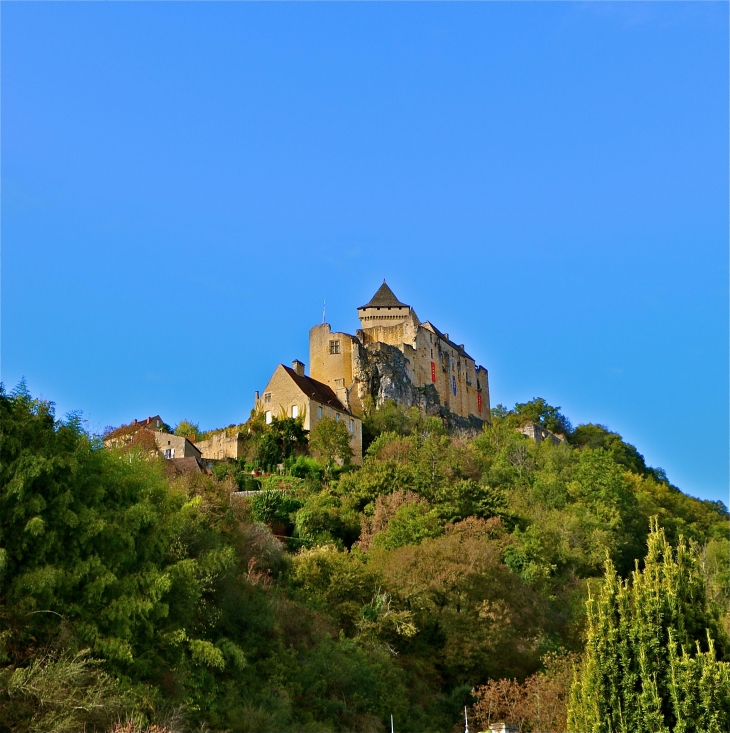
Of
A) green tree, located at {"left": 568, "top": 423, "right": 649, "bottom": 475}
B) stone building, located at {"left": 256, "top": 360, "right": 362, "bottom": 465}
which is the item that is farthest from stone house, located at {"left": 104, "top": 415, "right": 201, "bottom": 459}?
green tree, located at {"left": 568, "top": 423, "right": 649, "bottom": 475}

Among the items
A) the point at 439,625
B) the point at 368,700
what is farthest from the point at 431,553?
the point at 368,700

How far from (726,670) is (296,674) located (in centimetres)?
1198

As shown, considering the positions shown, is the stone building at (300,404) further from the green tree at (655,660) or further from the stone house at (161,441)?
the green tree at (655,660)

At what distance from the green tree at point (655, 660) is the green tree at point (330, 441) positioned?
33.2 m

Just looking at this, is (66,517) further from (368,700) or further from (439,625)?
(439,625)

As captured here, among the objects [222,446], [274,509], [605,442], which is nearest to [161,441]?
[222,446]

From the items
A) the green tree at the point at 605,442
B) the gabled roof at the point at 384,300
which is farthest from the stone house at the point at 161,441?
the green tree at the point at 605,442

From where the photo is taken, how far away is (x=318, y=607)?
33.4 m

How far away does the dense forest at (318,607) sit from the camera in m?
22.2

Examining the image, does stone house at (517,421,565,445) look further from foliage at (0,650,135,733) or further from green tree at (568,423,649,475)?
foliage at (0,650,135,733)

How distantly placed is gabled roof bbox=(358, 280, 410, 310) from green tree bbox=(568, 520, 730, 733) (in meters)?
56.6

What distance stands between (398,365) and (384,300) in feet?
36.0

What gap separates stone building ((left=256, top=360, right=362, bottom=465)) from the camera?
61188 mm

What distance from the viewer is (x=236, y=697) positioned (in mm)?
25203
